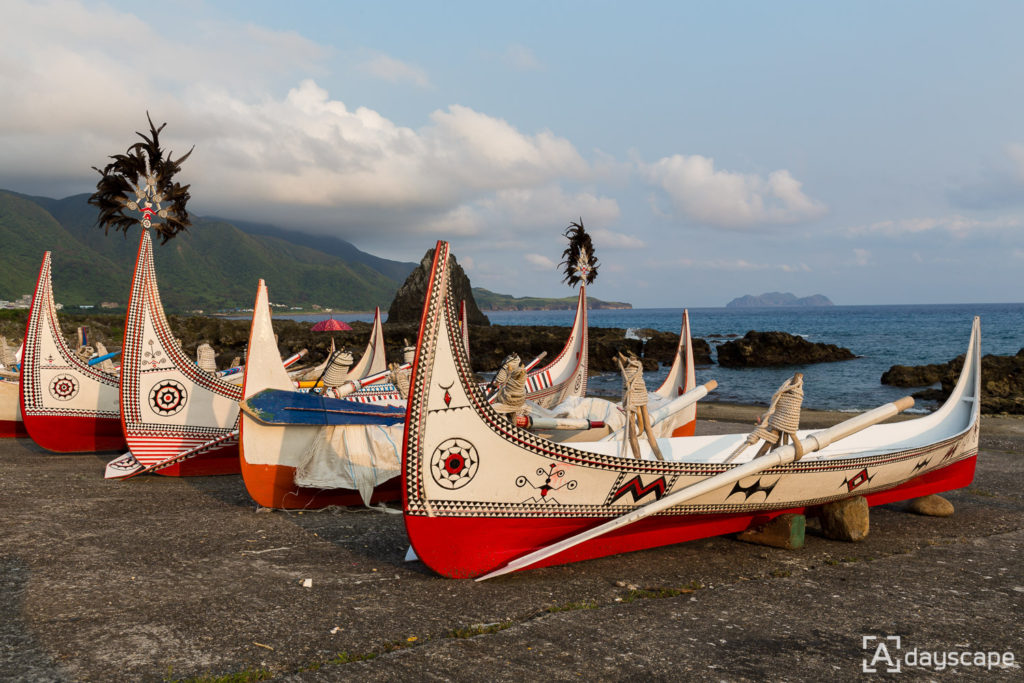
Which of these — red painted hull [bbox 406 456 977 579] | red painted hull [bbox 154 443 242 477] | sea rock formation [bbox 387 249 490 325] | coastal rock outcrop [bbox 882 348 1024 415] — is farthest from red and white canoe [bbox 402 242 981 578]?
sea rock formation [bbox 387 249 490 325]

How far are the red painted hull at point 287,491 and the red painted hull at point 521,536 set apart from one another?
136 inches

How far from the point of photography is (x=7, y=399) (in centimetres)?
1580

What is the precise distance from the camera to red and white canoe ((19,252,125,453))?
13430 millimetres

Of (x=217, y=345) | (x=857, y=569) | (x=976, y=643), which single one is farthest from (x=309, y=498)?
(x=217, y=345)

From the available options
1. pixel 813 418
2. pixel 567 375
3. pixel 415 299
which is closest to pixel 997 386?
pixel 813 418

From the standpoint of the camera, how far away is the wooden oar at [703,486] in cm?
626

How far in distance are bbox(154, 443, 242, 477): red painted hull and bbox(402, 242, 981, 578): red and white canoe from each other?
7.14m

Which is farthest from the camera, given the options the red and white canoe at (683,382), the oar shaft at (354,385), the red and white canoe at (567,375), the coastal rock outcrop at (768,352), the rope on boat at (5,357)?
the coastal rock outcrop at (768,352)

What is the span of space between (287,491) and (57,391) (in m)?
7.60

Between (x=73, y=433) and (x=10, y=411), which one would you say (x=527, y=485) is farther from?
(x=10, y=411)

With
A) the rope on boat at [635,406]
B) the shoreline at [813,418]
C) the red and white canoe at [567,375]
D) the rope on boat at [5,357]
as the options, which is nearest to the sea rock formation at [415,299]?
the shoreline at [813,418]

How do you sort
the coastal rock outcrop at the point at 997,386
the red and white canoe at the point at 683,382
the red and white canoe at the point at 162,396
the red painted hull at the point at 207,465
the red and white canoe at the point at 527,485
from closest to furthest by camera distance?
the red and white canoe at the point at 527,485, the red and white canoe at the point at 162,396, the red painted hull at the point at 207,465, the red and white canoe at the point at 683,382, the coastal rock outcrop at the point at 997,386

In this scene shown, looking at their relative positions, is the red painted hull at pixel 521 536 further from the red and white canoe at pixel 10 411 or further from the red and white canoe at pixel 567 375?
the red and white canoe at pixel 10 411

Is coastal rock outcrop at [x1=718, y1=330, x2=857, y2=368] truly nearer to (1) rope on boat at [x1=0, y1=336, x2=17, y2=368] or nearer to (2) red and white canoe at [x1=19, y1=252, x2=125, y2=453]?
(2) red and white canoe at [x1=19, y1=252, x2=125, y2=453]
